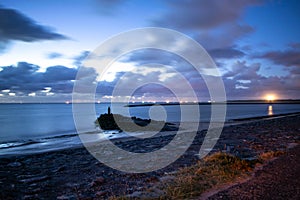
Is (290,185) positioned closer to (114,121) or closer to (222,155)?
(222,155)

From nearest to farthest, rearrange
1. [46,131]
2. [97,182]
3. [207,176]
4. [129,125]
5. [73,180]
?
1. [207,176]
2. [97,182]
3. [73,180]
4. [129,125]
5. [46,131]

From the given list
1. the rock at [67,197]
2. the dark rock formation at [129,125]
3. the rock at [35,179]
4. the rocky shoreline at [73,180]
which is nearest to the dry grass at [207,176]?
the rocky shoreline at [73,180]

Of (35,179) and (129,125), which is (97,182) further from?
(129,125)

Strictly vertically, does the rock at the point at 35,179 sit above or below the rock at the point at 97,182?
below

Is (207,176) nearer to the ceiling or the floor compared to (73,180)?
nearer to the ceiling

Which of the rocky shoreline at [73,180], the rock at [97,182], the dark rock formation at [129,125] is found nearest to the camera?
the rocky shoreline at [73,180]

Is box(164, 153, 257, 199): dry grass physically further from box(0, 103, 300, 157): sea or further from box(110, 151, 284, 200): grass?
box(0, 103, 300, 157): sea

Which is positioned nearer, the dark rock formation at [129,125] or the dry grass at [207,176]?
the dry grass at [207,176]

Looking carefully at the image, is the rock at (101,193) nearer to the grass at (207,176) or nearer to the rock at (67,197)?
the rock at (67,197)

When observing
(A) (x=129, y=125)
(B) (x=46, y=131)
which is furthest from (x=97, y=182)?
(B) (x=46, y=131)

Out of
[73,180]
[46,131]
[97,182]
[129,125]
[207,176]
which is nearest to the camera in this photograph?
[207,176]

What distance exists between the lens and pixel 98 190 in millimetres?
7984

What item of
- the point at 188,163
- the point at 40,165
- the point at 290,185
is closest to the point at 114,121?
the point at 40,165

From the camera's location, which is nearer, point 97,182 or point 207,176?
point 207,176
